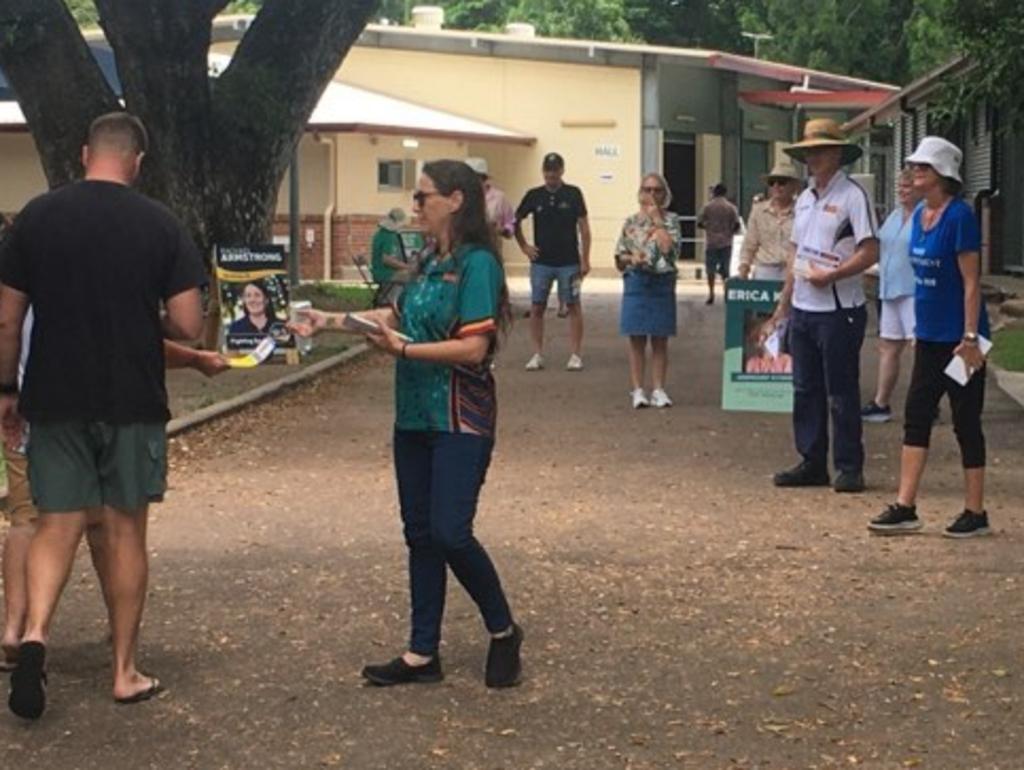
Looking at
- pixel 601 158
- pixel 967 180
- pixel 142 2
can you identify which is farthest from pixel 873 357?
pixel 601 158

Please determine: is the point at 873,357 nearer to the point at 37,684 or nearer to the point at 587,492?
the point at 587,492

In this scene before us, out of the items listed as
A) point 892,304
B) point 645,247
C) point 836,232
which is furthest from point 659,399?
point 836,232

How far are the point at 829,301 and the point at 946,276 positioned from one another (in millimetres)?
1324

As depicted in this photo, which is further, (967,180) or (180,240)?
(967,180)

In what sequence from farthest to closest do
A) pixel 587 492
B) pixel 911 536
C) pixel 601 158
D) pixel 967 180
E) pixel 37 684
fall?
pixel 601 158 → pixel 967 180 → pixel 587 492 → pixel 911 536 → pixel 37 684

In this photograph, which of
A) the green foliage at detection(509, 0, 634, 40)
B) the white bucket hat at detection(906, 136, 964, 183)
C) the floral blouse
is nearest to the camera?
the white bucket hat at detection(906, 136, 964, 183)

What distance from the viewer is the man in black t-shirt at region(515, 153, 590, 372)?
1529 centimetres

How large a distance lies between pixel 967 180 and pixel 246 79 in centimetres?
1840

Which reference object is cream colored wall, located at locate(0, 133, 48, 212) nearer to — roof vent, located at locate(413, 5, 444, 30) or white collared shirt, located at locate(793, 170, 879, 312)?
roof vent, located at locate(413, 5, 444, 30)

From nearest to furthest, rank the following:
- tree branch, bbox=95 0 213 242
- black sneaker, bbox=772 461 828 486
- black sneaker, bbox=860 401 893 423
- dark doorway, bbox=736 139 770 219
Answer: black sneaker, bbox=772 461 828 486 < black sneaker, bbox=860 401 893 423 < tree branch, bbox=95 0 213 242 < dark doorway, bbox=736 139 770 219

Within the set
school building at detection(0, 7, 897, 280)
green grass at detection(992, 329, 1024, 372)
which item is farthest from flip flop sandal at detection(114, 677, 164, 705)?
school building at detection(0, 7, 897, 280)

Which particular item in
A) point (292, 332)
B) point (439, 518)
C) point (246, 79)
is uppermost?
point (246, 79)

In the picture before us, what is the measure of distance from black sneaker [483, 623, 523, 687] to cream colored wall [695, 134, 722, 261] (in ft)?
123

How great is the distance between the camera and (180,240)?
561 centimetres
